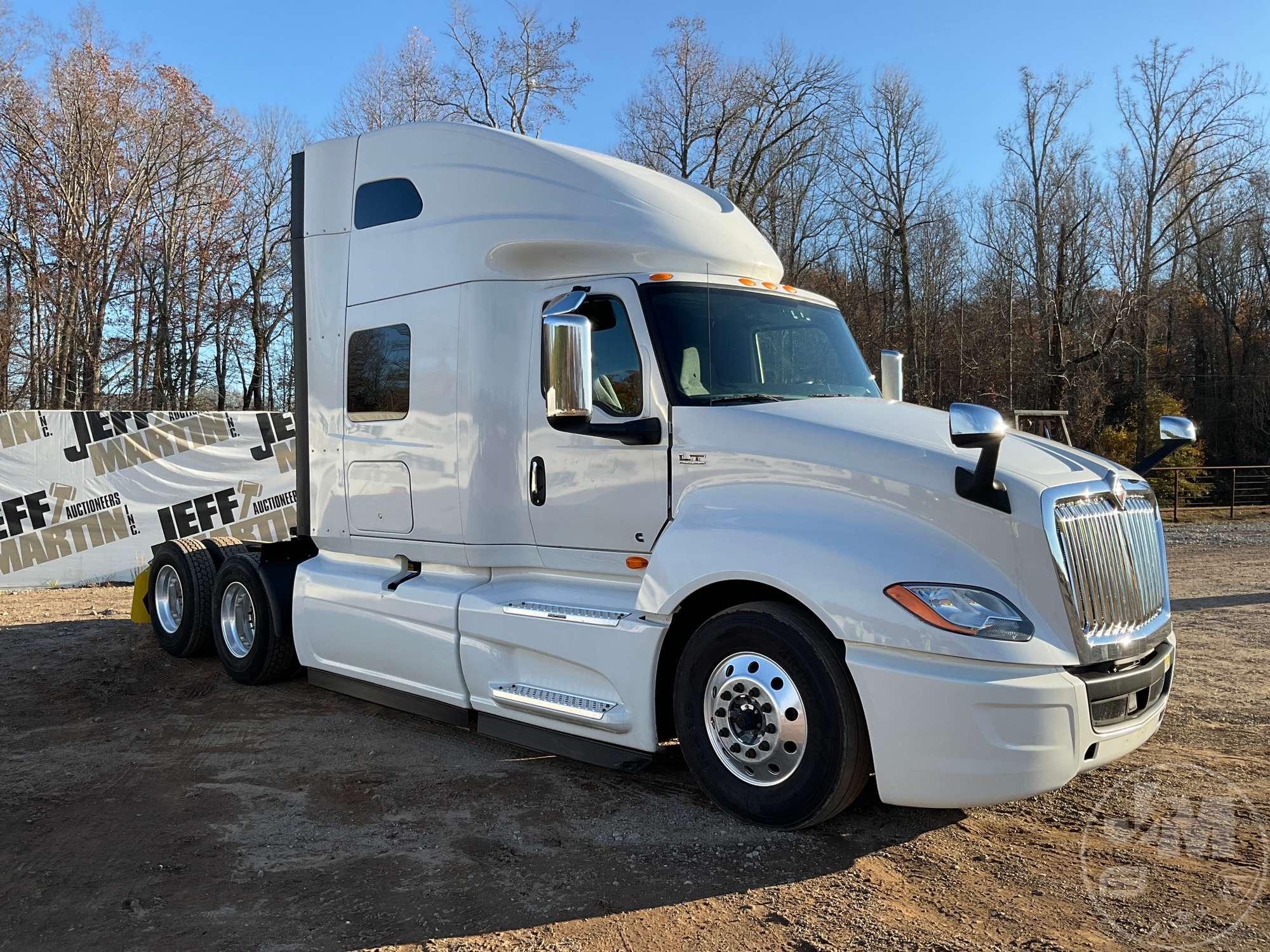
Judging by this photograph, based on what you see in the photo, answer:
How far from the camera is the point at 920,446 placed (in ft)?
13.1

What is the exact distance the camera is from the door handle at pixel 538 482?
17.3ft

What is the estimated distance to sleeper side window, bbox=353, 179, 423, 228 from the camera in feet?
19.5

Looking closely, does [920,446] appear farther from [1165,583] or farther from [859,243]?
[859,243]

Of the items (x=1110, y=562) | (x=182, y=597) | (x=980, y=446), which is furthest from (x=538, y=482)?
(x=182, y=597)

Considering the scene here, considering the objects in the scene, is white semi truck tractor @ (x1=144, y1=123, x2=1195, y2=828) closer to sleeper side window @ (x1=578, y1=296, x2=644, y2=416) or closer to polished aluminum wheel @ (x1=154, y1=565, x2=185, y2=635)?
sleeper side window @ (x1=578, y1=296, x2=644, y2=416)

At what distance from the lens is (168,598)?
845 centimetres

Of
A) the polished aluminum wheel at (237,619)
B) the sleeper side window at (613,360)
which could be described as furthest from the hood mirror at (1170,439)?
the polished aluminum wheel at (237,619)

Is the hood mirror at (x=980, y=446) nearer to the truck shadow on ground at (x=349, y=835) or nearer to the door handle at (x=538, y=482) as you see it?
the truck shadow on ground at (x=349, y=835)

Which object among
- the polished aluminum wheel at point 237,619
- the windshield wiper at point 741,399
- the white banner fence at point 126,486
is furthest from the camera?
the white banner fence at point 126,486

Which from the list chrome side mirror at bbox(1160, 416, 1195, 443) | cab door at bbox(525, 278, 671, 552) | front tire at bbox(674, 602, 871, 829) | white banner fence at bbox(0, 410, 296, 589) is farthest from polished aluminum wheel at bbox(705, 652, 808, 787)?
white banner fence at bbox(0, 410, 296, 589)

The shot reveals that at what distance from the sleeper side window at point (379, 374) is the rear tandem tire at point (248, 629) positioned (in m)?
1.80

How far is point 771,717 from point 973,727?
0.88 m

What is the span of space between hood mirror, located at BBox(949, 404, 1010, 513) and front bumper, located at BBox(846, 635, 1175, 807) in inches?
25.9

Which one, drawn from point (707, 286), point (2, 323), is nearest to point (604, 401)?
point (707, 286)
